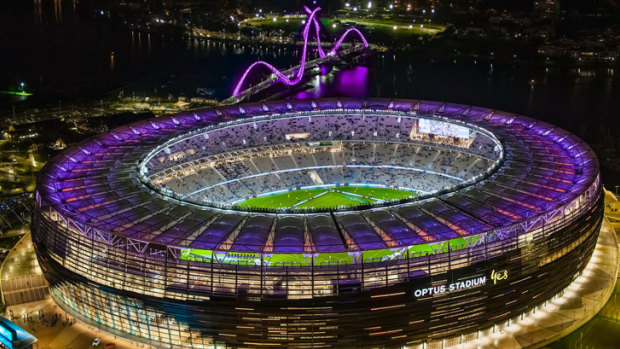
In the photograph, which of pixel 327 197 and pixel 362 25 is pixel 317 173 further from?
pixel 362 25

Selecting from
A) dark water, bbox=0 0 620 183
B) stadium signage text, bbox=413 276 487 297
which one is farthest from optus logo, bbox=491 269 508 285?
dark water, bbox=0 0 620 183

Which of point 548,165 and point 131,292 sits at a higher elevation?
point 548,165

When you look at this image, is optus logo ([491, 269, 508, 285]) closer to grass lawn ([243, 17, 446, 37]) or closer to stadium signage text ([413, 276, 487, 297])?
stadium signage text ([413, 276, 487, 297])

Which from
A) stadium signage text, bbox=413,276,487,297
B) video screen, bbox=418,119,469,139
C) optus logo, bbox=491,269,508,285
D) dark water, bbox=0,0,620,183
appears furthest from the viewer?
dark water, bbox=0,0,620,183

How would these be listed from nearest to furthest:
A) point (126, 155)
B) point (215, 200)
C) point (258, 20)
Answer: point (126, 155) < point (215, 200) < point (258, 20)

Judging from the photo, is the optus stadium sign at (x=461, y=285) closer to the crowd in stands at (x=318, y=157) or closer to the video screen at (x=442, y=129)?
the crowd in stands at (x=318, y=157)

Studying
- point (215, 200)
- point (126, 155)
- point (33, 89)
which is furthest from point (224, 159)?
point (33, 89)

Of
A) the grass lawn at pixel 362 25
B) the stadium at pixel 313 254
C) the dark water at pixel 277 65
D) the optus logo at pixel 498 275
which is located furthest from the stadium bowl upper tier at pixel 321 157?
the grass lawn at pixel 362 25

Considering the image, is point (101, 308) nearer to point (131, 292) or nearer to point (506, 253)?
point (131, 292)
